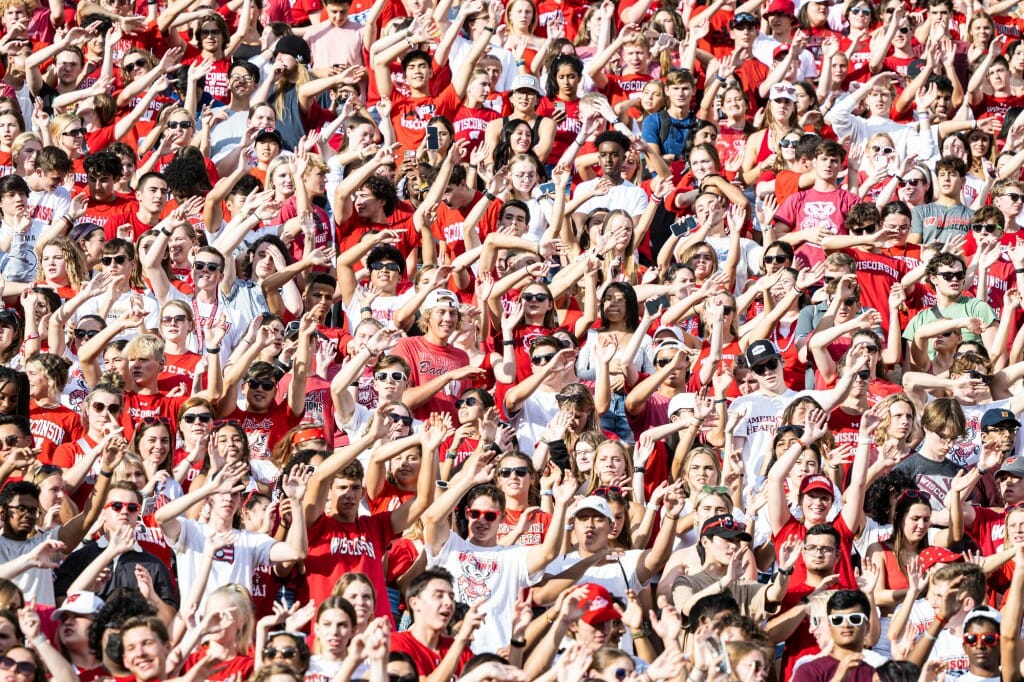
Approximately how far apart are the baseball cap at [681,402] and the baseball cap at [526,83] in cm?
366

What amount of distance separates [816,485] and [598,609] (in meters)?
1.59

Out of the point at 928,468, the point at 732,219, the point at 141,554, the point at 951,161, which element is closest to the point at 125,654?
the point at 141,554

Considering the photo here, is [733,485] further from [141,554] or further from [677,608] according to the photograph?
[141,554]

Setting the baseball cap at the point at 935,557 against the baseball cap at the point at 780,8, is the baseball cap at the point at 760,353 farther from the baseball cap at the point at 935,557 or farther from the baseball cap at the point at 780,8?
the baseball cap at the point at 780,8

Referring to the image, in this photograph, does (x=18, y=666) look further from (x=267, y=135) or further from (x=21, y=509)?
(x=267, y=135)

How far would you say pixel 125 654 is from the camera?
370 inches

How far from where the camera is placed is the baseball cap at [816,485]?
11.5 meters

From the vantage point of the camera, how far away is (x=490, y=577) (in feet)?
35.7

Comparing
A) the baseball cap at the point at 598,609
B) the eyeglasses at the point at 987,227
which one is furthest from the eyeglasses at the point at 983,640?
the eyeglasses at the point at 987,227

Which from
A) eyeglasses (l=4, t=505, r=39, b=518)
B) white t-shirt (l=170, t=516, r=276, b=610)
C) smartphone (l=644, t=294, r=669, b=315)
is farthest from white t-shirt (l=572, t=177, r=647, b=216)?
eyeglasses (l=4, t=505, r=39, b=518)

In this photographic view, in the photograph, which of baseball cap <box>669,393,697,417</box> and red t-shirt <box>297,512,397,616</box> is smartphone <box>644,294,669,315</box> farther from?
red t-shirt <box>297,512,397,616</box>

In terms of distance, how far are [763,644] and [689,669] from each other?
0.34 m

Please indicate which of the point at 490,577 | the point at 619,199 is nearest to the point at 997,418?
the point at 490,577

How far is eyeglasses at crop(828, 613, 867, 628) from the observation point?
1034 centimetres
